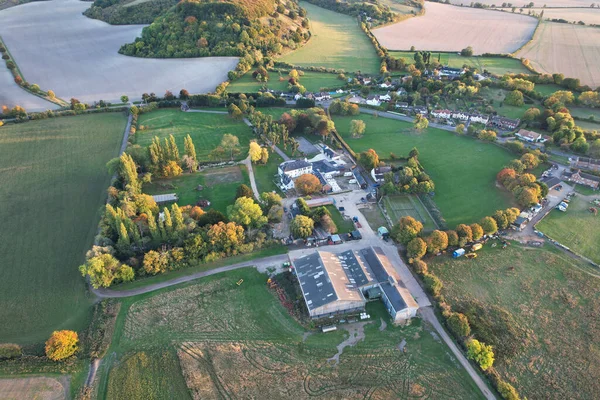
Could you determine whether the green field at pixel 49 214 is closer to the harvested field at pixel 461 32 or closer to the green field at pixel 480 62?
the green field at pixel 480 62

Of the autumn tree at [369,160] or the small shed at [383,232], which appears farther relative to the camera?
the autumn tree at [369,160]

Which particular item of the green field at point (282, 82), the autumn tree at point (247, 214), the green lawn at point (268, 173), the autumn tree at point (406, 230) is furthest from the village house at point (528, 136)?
the autumn tree at point (247, 214)

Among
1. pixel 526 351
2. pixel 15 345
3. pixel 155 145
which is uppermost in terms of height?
pixel 155 145

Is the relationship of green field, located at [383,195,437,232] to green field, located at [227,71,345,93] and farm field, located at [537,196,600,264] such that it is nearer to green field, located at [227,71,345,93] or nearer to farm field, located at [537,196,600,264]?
farm field, located at [537,196,600,264]

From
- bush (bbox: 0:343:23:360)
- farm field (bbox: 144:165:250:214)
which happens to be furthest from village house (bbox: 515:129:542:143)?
bush (bbox: 0:343:23:360)

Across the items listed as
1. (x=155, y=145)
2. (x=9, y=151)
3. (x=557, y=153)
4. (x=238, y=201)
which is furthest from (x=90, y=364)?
(x=557, y=153)

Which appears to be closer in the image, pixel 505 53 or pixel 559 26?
pixel 505 53

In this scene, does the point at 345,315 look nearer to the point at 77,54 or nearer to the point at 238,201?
the point at 238,201
